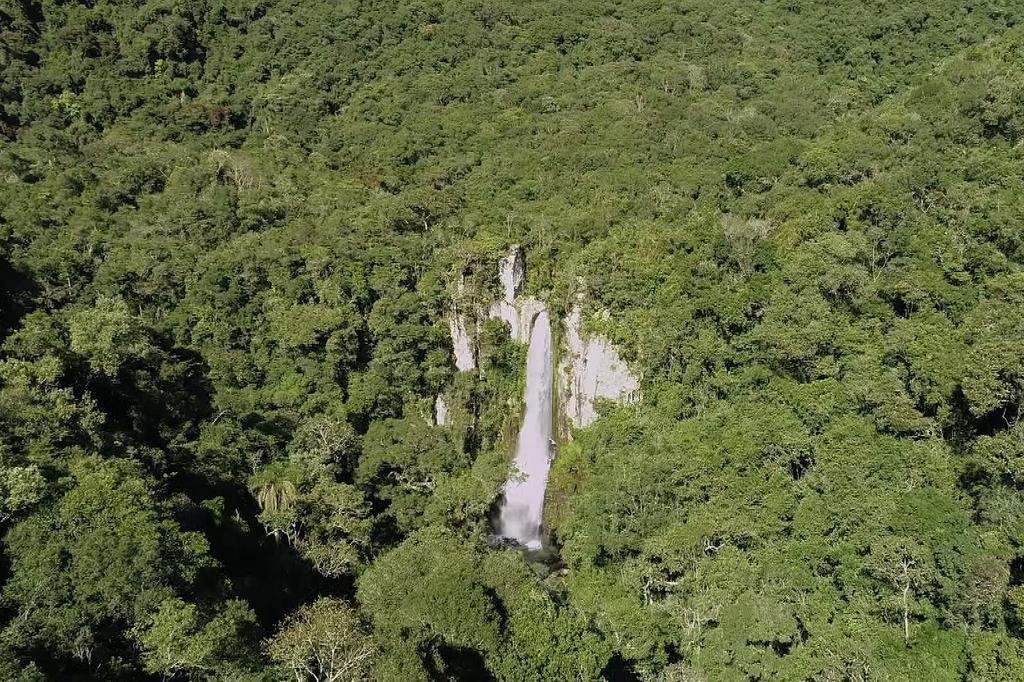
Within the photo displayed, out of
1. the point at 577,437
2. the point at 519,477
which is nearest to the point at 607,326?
the point at 577,437

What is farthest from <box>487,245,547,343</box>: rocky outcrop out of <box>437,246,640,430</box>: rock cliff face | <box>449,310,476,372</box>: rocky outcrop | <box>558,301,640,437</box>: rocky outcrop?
<box>558,301,640,437</box>: rocky outcrop

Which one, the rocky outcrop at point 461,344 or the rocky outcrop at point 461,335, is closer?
the rocky outcrop at point 461,335

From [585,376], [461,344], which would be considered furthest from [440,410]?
[585,376]

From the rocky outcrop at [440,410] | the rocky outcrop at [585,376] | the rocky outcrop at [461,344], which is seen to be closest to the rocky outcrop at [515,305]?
the rocky outcrop at [461,344]

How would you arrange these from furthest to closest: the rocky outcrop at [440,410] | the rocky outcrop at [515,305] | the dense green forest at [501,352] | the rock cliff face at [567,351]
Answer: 1. the rocky outcrop at [515,305]
2. the rocky outcrop at [440,410]
3. the rock cliff face at [567,351]
4. the dense green forest at [501,352]

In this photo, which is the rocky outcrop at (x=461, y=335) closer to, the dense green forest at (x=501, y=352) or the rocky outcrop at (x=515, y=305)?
the dense green forest at (x=501, y=352)
